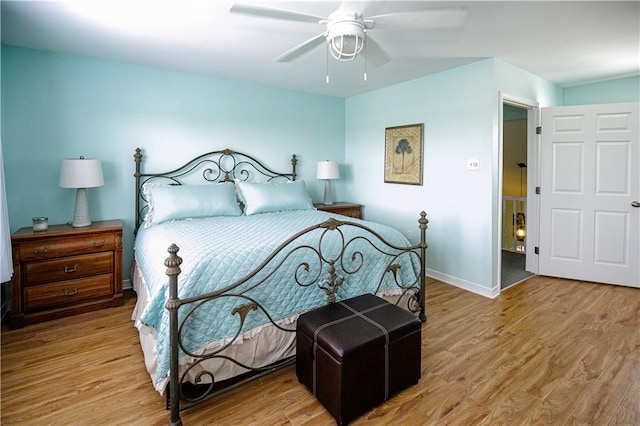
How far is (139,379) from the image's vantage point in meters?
2.09

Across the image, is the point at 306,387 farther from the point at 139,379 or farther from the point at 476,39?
the point at 476,39

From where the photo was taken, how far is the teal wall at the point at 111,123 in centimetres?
305

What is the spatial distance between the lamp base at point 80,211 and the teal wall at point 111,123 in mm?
293

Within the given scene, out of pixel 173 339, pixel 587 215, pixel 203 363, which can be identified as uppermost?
pixel 587 215

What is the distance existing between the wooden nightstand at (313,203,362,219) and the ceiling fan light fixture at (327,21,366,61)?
2434 mm

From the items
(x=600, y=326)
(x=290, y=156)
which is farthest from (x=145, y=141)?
(x=600, y=326)

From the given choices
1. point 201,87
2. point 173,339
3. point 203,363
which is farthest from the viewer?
point 201,87

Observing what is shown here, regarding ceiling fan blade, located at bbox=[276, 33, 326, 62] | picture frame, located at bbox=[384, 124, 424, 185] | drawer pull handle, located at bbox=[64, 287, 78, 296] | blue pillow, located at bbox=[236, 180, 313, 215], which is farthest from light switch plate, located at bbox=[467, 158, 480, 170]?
drawer pull handle, located at bbox=[64, 287, 78, 296]

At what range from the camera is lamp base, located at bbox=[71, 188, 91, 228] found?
3070 millimetres

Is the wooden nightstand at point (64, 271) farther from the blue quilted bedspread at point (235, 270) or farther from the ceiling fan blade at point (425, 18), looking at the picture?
the ceiling fan blade at point (425, 18)

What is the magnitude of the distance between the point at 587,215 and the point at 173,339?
4336 millimetres

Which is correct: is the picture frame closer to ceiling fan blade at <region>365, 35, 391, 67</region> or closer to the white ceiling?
the white ceiling

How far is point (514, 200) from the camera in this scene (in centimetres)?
531

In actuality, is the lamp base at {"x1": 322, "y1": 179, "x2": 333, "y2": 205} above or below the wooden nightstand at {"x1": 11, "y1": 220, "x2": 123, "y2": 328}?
above
